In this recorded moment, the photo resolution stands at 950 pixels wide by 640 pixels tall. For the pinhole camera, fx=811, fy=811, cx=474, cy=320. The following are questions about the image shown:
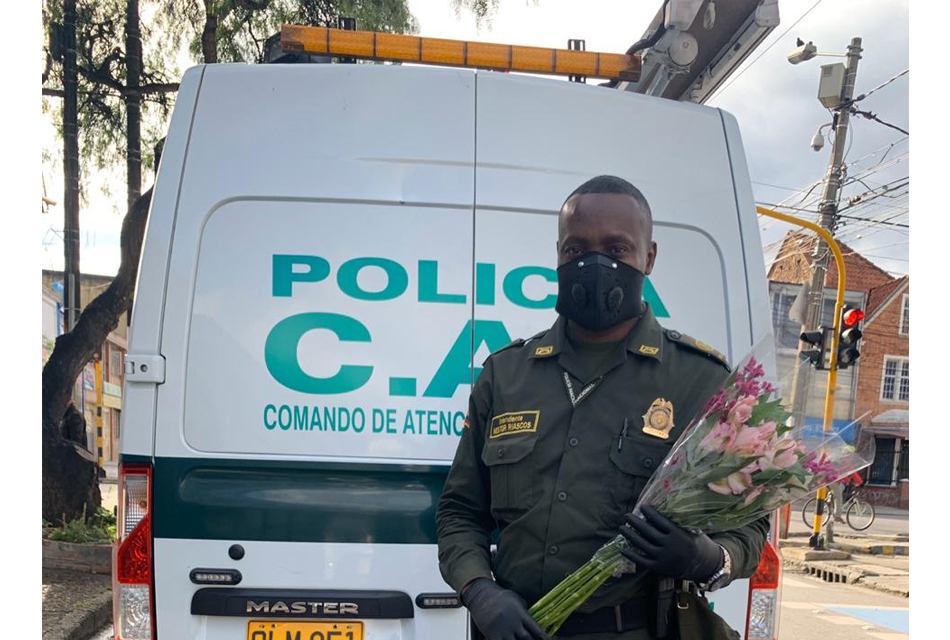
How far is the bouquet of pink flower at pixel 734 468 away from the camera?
1575mm

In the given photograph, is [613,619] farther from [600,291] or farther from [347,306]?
[347,306]

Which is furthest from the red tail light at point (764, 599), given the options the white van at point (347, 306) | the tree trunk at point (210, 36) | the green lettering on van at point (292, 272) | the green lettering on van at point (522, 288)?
the tree trunk at point (210, 36)

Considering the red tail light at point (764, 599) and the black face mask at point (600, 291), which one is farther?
the red tail light at point (764, 599)

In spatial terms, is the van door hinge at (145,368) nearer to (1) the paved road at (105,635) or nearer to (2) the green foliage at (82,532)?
(1) the paved road at (105,635)

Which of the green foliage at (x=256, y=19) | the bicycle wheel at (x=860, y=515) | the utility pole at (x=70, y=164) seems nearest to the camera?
the utility pole at (x=70, y=164)

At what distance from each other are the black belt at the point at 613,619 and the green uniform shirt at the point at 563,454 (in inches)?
1.2

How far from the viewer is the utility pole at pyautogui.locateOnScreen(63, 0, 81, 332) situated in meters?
8.81

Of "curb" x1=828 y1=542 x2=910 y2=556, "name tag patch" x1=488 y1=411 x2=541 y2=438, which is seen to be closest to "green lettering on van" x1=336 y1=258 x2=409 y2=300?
"name tag patch" x1=488 y1=411 x2=541 y2=438

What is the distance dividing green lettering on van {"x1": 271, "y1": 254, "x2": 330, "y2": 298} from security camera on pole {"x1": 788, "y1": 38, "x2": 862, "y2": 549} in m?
12.9

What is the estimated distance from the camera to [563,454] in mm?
1841

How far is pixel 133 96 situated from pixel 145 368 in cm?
766

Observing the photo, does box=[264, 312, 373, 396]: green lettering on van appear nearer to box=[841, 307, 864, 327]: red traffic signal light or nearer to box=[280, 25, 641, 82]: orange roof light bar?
box=[280, 25, 641, 82]: orange roof light bar

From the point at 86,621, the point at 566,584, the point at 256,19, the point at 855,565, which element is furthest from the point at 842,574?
the point at 566,584

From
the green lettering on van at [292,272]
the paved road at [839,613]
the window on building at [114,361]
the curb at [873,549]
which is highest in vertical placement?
the green lettering on van at [292,272]
